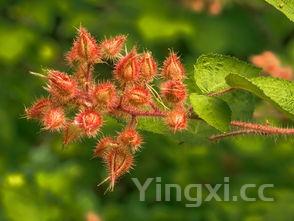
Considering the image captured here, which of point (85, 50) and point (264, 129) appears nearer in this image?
point (85, 50)

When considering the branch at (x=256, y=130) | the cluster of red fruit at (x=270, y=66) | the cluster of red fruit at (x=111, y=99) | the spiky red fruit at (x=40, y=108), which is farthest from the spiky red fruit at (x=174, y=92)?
the cluster of red fruit at (x=270, y=66)

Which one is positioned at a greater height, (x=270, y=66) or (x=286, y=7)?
(x=270, y=66)

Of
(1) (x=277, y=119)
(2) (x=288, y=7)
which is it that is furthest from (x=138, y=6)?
(2) (x=288, y=7)

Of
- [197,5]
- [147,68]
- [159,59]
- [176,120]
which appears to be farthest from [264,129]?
[159,59]

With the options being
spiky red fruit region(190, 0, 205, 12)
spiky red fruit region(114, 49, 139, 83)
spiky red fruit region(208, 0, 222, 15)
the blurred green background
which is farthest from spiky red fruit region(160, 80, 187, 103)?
spiky red fruit region(190, 0, 205, 12)

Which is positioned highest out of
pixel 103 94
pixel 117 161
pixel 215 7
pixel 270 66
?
pixel 215 7

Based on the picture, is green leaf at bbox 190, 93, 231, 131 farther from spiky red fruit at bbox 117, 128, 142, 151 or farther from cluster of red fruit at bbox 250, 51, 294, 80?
cluster of red fruit at bbox 250, 51, 294, 80

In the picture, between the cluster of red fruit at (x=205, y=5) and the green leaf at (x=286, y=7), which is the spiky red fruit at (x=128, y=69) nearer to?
the green leaf at (x=286, y=7)

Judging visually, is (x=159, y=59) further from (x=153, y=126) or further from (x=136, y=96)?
(x=136, y=96)
